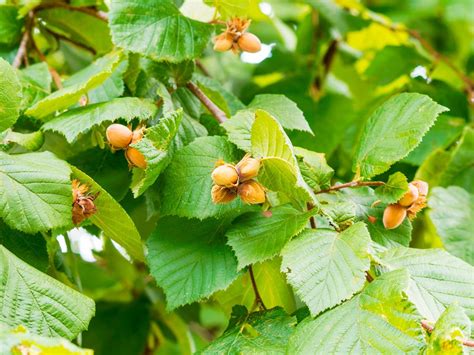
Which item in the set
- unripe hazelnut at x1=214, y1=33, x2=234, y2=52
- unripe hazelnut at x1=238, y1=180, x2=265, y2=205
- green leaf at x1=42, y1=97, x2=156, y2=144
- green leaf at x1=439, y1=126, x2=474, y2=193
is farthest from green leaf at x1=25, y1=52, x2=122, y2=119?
green leaf at x1=439, y1=126, x2=474, y2=193

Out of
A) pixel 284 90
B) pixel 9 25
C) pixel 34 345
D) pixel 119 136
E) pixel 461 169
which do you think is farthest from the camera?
pixel 284 90

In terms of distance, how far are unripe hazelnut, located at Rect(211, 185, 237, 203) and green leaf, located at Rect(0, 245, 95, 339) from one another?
0.15 metres

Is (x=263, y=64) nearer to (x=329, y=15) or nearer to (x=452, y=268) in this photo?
(x=329, y=15)

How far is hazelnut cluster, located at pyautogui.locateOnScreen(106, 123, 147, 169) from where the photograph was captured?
738mm

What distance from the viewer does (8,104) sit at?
724 millimetres

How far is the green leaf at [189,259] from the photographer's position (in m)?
0.74

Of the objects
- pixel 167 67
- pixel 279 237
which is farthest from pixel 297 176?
pixel 167 67

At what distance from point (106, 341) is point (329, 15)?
2.55 feet

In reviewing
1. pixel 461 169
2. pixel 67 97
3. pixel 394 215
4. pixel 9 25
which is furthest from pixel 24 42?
pixel 461 169

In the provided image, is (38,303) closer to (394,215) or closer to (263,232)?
(263,232)

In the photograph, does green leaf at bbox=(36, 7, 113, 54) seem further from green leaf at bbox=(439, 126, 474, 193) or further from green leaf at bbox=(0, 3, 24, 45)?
green leaf at bbox=(439, 126, 474, 193)

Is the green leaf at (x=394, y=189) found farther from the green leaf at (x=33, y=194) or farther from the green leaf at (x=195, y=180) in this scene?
the green leaf at (x=33, y=194)

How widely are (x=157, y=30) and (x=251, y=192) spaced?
266 mm

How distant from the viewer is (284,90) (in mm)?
1434
